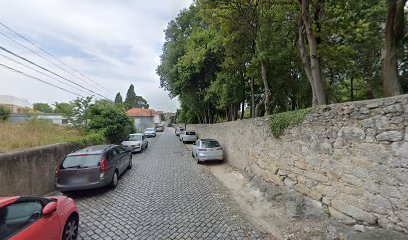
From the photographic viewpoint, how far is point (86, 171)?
21.4 feet

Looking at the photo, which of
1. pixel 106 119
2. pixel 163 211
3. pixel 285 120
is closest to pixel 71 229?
pixel 163 211

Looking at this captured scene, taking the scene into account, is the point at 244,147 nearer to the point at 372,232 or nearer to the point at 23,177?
the point at 372,232

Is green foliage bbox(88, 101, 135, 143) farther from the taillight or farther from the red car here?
the red car

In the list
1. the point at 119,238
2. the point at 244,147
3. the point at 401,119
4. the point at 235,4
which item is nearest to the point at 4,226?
the point at 119,238

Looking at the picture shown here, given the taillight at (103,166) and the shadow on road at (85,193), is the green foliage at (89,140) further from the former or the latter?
the taillight at (103,166)

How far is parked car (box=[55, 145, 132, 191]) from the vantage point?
21.1 feet

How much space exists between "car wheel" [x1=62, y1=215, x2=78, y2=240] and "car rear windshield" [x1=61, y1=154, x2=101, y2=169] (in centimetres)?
276

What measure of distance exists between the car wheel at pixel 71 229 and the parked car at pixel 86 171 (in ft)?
8.17

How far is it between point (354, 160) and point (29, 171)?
337 inches

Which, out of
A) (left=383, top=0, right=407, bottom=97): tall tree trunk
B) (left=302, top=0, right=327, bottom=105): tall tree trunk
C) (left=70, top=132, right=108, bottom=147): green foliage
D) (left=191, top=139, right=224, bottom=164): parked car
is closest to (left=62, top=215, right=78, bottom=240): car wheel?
(left=70, top=132, right=108, bottom=147): green foliage

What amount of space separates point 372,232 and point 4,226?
556 cm

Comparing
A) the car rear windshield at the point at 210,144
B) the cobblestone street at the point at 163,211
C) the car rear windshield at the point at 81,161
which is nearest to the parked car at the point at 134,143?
the car rear windshield at the point at 210,144

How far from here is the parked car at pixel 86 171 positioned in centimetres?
642

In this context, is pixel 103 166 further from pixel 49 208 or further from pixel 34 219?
pixel 34 219
